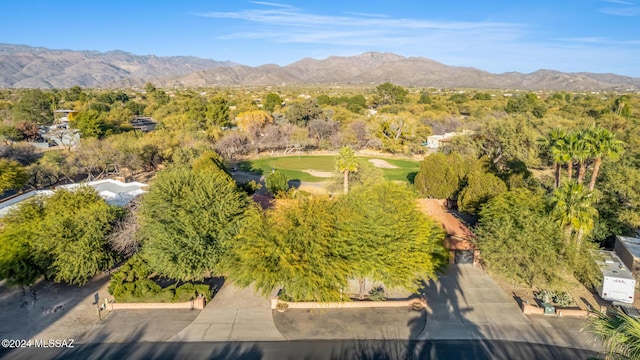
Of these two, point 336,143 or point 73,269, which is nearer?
point 73,269

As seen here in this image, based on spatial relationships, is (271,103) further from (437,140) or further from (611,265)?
(611,265)

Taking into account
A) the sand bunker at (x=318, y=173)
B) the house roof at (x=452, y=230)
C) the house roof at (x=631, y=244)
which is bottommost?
the house roof at (x=452, y=230)

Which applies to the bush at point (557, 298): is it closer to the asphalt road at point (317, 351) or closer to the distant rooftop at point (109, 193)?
the asphalt road at point (317, 351)

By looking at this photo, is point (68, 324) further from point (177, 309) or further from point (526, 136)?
point (526, 136)

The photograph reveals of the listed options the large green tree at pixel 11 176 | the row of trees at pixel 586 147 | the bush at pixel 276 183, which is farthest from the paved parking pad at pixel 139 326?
the large green tree at pixel 11 176

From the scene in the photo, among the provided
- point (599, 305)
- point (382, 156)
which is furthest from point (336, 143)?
point (599, 305)
